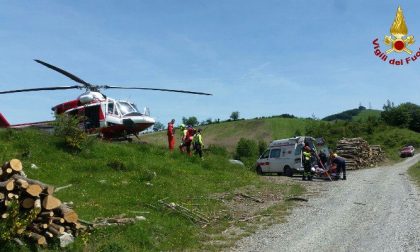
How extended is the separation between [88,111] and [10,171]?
14377 millimetres

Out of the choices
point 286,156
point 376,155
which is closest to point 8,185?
point 286,156

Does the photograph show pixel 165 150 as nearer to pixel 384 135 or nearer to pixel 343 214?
pixel 343 214

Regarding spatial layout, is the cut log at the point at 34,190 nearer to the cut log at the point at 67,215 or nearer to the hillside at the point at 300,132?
the cut log at the point at 67,215

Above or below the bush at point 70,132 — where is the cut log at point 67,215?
below

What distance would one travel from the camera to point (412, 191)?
58.9ft

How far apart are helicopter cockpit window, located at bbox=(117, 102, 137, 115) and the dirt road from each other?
37.5ft

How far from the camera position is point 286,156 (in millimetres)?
27656

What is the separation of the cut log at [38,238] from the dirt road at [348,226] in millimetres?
3912

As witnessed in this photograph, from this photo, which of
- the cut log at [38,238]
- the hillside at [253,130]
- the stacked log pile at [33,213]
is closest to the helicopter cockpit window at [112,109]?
the stacked log pile at [33,213]

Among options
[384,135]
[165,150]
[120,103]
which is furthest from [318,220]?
[384,135]

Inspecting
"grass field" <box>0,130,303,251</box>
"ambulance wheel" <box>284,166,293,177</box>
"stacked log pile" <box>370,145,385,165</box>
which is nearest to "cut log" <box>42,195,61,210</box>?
"grass field" <box>0,130,303,251</box>

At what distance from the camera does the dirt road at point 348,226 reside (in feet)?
32.6

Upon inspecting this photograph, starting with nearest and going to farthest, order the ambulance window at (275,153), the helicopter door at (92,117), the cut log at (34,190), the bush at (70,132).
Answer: the cut log at (34,190)
the bush at (70,132)
the helicopter door at (92,117)
the ambulance window at (275,153)

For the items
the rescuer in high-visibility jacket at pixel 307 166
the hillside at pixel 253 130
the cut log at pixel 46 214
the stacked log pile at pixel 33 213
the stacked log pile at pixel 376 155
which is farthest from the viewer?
the hillside at pixel 253 130
